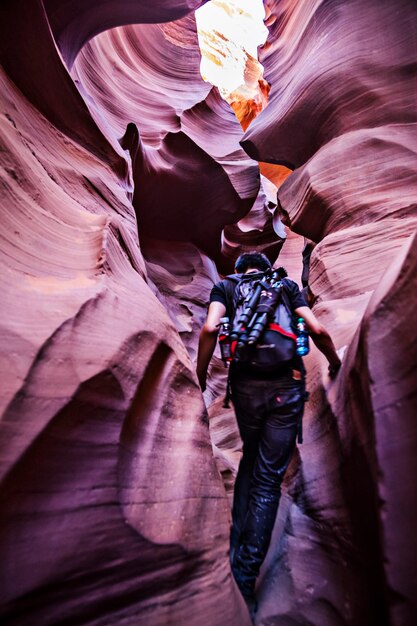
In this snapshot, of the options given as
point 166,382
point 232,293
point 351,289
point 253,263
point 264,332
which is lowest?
point 166,382

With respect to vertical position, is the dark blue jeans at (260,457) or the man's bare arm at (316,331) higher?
the man's bare arm at (316,331)

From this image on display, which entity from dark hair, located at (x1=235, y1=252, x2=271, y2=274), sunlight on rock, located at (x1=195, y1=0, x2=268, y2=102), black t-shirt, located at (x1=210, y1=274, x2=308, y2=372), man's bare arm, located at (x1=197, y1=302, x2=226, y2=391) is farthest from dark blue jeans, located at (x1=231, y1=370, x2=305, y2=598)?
sunlight on rock, located at (x1=195, y1=0, x2=268, y2=102)

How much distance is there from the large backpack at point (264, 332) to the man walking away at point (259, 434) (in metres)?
0.07

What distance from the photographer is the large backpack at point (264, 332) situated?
8.27 feet

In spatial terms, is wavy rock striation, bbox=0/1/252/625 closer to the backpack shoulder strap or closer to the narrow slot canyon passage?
the narrow slot canyon passage

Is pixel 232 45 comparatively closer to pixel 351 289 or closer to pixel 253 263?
pixel 351 289

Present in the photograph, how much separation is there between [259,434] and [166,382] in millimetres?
776

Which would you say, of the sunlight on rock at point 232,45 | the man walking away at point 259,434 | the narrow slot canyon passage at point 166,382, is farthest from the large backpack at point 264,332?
the sunlight on rock at point 232,45

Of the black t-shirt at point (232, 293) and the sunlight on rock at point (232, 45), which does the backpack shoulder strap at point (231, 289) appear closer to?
the black t-shirt at point (232, 293)

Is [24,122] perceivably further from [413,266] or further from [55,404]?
[413,266]

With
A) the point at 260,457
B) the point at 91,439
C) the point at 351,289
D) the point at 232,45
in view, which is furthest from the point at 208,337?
the point at 232,45

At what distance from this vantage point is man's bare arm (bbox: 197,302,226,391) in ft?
9.11

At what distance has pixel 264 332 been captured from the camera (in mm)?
2582

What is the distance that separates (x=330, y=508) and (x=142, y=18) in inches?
277
